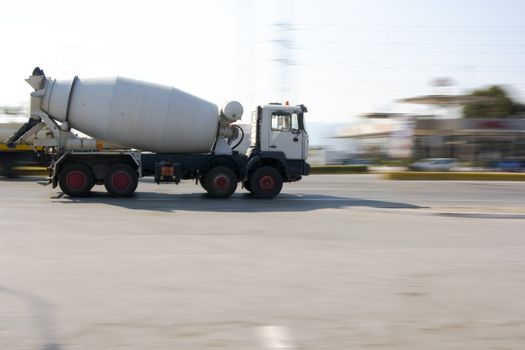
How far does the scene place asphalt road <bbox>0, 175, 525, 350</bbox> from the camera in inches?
202

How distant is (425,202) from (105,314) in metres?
13.9

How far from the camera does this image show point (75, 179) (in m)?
17.0

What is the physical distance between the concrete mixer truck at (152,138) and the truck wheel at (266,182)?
3 centimetres

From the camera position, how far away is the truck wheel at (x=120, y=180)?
1706cm

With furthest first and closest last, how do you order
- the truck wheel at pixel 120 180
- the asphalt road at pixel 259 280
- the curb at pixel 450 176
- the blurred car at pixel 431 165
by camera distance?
the blurred car at pixel 431 165, the curb at pixel 450 176, the truck wheel at pixel 120 180, the asphalt road at pixel 259 280

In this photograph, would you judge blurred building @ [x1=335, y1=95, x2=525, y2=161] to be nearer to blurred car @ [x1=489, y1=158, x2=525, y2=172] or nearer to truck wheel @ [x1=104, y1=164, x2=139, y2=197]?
blurred car @ [x1=489, y1=158, x2=525, y2=172]

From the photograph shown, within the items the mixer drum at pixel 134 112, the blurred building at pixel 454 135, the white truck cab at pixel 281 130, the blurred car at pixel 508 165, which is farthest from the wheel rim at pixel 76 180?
the blurred car at pixel 508 165

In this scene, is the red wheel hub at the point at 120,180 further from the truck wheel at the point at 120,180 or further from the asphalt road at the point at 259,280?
the asphalt road at the point at 259,280

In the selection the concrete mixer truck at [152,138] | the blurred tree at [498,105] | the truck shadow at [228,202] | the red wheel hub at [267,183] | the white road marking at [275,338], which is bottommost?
the white road marking at [275,338]

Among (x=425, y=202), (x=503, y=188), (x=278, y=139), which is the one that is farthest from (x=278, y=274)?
(x=503, y=188)

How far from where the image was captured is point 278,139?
17.7 m

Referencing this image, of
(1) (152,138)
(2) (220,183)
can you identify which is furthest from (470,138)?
(1) (152,138)

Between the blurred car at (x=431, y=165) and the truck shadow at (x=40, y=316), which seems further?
the blurred car at (x=431, y=165)

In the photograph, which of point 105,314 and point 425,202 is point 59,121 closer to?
point 425,202
